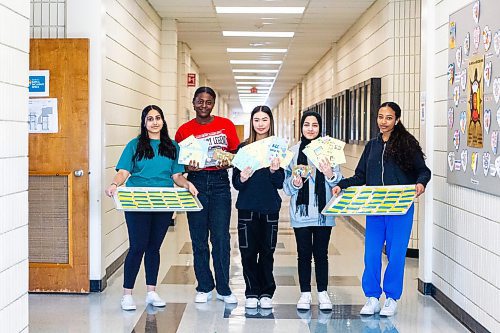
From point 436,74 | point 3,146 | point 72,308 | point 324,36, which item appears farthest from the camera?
point 324,36

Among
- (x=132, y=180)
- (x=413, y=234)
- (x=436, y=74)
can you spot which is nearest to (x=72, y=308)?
(x=132, y=180)

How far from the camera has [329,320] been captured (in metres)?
4.82

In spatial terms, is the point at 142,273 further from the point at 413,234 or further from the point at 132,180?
the point at 413,234

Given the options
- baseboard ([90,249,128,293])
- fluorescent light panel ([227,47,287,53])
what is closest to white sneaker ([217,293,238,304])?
baseboard ([90,249,128,293])

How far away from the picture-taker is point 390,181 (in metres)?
4.77

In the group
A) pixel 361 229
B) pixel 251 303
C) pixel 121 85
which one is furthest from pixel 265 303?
pixel 361 229

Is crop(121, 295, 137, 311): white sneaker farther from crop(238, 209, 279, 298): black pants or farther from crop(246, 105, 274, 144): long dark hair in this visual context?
crop(246, 105, 274, 144): long dark hair

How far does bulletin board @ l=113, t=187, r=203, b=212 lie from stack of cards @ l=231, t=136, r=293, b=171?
19.3 inches

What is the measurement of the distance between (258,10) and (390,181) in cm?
532

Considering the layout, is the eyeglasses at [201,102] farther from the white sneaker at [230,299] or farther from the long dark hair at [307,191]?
the white sneaker at [230,299]

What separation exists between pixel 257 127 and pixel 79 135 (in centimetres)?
160

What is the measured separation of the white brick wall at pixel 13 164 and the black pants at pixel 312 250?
212cm

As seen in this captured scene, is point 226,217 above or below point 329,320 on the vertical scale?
above

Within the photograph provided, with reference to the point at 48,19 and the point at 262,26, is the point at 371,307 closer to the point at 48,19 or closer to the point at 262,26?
the point at 48,19
